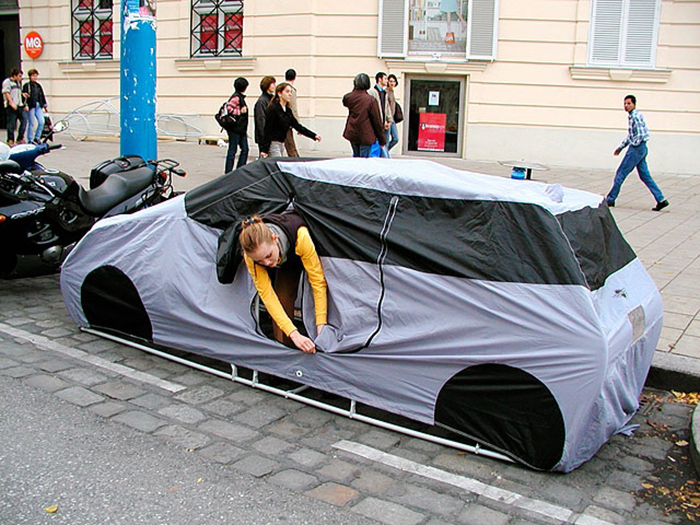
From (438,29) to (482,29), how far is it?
1022mm

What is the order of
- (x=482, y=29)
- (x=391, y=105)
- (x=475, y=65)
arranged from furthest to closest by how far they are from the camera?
(x=475, y=65), (x=482, y=29), (x=391, y=105)

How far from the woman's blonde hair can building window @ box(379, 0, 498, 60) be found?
13.8m

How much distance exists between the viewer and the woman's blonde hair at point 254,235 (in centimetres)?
412

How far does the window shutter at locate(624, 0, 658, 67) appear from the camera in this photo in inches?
633

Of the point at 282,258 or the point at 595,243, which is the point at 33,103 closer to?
the point at 282,258

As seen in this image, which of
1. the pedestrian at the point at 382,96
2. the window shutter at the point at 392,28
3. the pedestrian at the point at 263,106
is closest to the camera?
the pedestrian at the point at 263,106

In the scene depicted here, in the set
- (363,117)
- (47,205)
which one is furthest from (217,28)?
(47,205)

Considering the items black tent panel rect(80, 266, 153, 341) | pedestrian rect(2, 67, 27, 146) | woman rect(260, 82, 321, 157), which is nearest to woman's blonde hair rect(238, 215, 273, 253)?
black tent panel rect(80, 266, 153, 341)

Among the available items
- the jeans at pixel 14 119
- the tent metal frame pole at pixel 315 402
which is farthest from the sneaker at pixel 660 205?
the jeans at pixel 14 119

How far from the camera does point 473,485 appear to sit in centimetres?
363

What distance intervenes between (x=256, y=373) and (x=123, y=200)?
2814 mm

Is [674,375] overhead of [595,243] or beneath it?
beneath

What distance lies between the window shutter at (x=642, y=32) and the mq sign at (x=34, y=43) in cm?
1526

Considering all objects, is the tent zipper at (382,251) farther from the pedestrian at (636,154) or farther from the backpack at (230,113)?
the backpack at (230,113)
